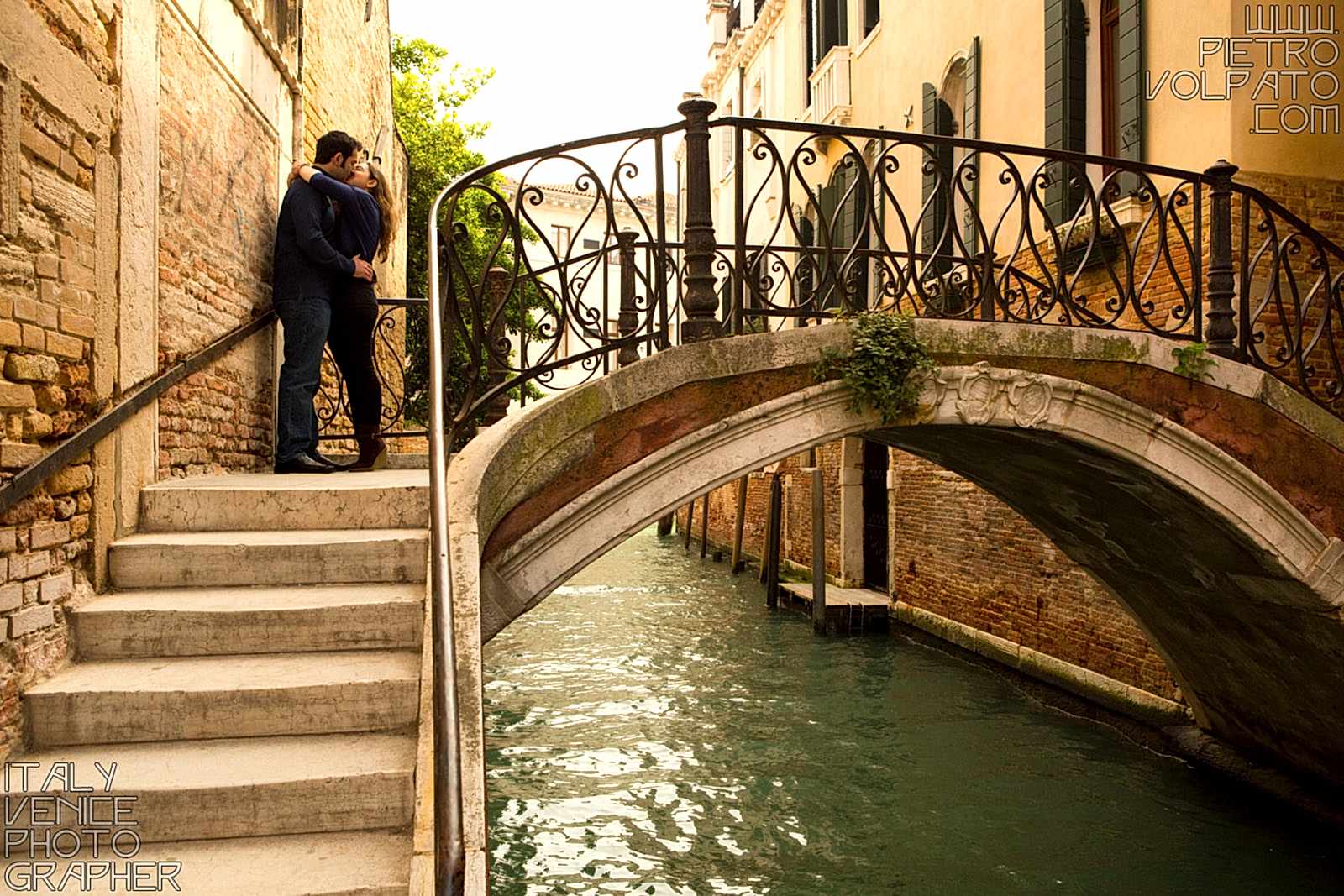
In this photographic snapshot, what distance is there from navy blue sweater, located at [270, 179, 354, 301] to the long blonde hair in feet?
1.13

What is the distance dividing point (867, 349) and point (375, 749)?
2.60 metres

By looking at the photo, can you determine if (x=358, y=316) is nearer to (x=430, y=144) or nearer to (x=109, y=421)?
(x=109, y=421)

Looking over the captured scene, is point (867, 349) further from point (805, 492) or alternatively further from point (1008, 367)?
point (805, 492)

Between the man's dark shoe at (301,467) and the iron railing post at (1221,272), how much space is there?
414 centimetres

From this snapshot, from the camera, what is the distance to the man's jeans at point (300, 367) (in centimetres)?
455

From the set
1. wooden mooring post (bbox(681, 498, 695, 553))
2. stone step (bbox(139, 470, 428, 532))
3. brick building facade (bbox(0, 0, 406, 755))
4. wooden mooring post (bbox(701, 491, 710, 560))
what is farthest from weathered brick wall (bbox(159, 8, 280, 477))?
wooden mooring post (bbox(681, 498, 695, 553))

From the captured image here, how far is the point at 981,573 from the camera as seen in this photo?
9.38 m

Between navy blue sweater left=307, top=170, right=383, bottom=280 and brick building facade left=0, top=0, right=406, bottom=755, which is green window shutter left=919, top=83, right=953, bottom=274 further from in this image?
brick building facade left=0, top=0, right=406, bottom=755

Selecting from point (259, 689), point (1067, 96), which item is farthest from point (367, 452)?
point (1067, 96)

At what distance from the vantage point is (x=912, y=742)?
7453 mm

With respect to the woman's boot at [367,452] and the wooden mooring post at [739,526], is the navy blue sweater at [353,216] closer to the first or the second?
the woman's boot at [367,452]

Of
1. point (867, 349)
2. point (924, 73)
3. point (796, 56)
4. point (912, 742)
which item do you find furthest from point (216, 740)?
point (796, 56)

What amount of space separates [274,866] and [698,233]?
2713 mm

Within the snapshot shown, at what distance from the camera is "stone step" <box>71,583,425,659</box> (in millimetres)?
3051
